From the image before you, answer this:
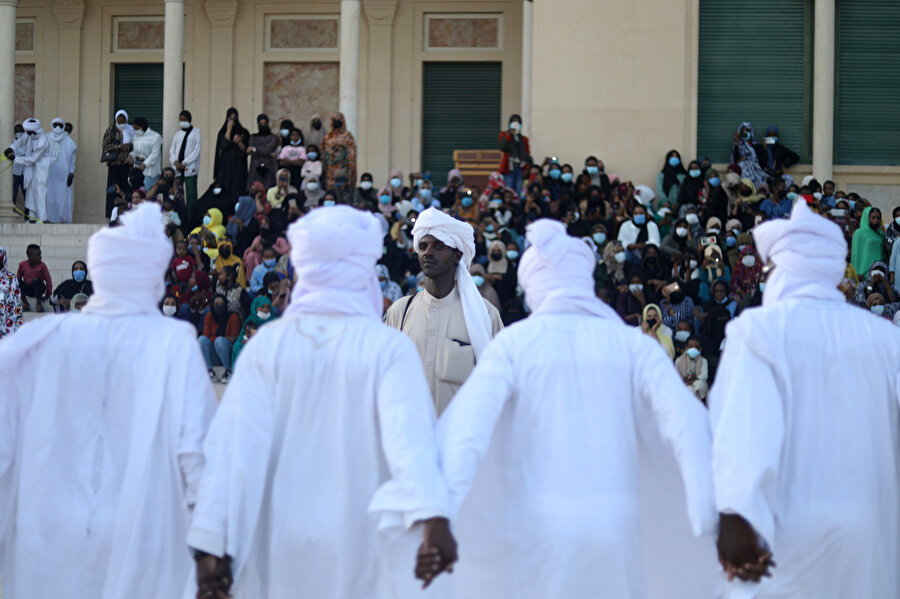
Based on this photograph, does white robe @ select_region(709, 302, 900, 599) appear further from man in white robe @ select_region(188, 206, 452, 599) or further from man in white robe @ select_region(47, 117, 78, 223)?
man in white robe @ select_region(47, 117, 78, 223)

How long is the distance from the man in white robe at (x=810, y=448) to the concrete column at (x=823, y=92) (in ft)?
52.4

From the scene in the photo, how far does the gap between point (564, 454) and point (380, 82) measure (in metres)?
19.2

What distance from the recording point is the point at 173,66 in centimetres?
2041

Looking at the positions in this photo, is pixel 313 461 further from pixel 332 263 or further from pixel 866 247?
pixel 866 247

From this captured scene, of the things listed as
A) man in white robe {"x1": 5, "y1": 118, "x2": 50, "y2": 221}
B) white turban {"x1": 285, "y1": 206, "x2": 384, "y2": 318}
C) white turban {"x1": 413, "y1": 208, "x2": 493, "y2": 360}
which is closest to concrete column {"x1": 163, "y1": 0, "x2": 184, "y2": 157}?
man in white robe {"x1": 5, "y1": 118, "x2": 50, "y2": 221}

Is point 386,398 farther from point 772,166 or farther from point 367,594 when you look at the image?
point 772,166

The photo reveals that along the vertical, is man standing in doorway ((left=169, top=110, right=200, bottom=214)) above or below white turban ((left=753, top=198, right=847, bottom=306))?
above

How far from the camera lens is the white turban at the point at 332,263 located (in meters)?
4.55

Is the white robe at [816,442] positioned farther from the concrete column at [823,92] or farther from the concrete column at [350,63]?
the concrete column at [823,92]

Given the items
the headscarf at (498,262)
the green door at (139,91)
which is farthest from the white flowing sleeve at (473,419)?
the green door at (139,91)

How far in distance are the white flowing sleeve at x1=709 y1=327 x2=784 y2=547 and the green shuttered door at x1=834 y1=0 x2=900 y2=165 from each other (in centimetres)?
1699

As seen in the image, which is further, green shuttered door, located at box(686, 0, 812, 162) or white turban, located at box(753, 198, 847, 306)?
green shuttered door, located at box(686, 0, 812, 162)

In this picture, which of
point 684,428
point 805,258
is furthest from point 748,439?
point 805,258

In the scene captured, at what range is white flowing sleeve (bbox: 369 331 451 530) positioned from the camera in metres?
4.20
